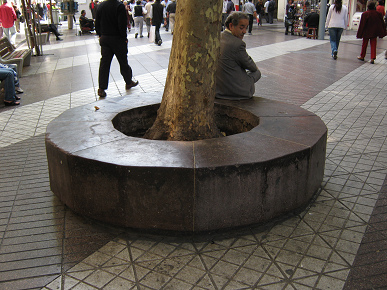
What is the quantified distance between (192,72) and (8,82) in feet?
16.3

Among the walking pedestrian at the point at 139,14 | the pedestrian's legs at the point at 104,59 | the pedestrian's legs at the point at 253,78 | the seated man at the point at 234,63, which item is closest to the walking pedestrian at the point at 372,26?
the pedestrian's legs at the point at 104,59

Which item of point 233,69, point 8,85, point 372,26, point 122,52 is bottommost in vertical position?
point 8,85

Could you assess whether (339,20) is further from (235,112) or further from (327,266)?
(327,266)

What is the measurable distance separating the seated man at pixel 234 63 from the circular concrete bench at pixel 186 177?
1.38 meters

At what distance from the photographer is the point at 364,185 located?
4367mm

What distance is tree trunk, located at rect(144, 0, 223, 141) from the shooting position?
3.99 metres

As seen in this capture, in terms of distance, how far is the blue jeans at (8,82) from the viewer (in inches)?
302

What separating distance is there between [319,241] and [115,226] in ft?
5.40

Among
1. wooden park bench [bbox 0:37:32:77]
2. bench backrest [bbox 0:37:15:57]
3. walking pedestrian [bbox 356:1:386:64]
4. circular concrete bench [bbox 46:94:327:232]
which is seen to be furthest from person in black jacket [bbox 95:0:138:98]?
walking pedestrian [bbox 356:1:386:64]

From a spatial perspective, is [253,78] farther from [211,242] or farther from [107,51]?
[107,51]

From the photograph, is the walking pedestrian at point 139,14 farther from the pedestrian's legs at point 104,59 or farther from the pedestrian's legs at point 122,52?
the pedestrian's legs at point 104,59

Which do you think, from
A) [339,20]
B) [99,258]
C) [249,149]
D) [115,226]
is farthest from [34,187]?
[339,20]

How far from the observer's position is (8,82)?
772cm

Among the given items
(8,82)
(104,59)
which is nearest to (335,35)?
(104,59)
